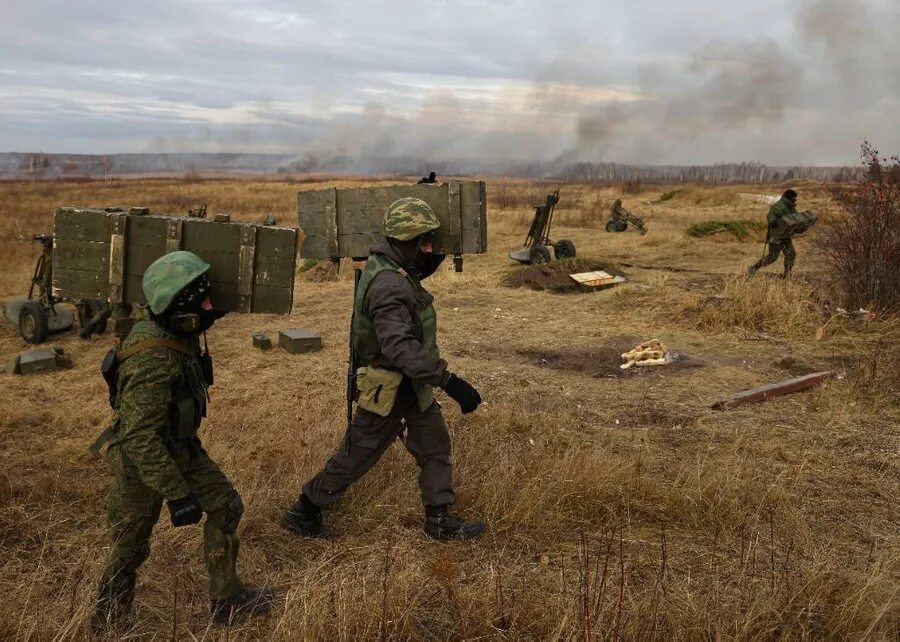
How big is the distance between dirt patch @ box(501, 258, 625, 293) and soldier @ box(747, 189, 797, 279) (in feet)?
7.44

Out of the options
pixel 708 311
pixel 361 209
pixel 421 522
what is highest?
pixel 361 209

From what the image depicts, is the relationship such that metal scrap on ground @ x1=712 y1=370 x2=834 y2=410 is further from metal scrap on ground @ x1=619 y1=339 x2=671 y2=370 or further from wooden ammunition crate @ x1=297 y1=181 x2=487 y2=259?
wooden ammunition crate @ x1=297 y1=181 x2=487 y2=259

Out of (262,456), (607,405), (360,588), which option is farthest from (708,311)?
(360,588)

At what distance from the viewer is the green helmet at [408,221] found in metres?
3.15

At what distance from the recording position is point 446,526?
3.35 meters

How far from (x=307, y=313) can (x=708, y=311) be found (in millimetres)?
5303

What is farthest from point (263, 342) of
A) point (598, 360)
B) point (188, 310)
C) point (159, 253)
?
point (188, 310)

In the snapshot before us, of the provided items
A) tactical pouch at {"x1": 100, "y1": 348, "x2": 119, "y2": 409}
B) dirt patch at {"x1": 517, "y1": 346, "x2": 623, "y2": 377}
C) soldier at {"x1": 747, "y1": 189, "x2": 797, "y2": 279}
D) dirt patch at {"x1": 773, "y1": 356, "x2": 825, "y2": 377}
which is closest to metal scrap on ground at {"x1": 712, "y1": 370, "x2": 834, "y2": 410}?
dirt patch at {"x1": 773, "y1": 356, "x2": 825, "y2": 377}

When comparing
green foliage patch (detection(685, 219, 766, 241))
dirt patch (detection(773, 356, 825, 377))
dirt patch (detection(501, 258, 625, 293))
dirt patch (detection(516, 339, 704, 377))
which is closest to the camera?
dirt patch (detection(773, 356, 825, 377))

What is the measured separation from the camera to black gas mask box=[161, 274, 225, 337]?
94.2 inches

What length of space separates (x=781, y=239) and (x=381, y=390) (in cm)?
929

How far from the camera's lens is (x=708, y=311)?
8273mm

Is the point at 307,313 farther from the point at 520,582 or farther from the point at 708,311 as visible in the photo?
the point at 520,582

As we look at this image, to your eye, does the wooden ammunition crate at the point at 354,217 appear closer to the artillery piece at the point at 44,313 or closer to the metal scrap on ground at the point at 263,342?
the metal scrap on ground at the point at 263,342
